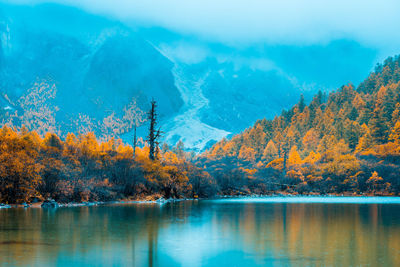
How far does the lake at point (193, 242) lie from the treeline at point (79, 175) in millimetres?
12273

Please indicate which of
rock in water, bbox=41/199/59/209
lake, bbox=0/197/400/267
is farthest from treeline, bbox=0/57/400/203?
lake, bbox=0/197/400/267

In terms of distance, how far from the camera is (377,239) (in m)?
29.4

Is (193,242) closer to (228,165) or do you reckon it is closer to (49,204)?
(49,204)

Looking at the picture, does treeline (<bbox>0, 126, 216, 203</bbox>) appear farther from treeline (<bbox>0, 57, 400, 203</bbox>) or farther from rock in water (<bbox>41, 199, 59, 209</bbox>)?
rock in water (<bbox>41, 199, 59, 209</bbox>)

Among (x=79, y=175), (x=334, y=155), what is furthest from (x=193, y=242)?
(x=334, y=155)

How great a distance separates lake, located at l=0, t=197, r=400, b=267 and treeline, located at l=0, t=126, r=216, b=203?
12.3 meters

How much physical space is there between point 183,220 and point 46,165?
914 inches

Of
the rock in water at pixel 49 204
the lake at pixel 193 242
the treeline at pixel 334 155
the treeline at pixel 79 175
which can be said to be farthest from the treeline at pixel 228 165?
the lake at pixel 193 242

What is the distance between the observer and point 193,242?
92.1 feet

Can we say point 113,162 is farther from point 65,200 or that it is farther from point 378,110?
point 378,110

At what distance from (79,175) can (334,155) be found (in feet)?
271

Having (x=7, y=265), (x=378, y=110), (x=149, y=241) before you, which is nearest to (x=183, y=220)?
(x=149, y=241)

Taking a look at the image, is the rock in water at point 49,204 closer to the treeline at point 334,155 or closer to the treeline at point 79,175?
the treeline at point 79,175

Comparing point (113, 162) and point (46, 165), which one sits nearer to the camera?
point (46, 165)
